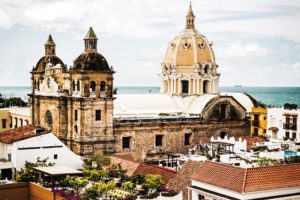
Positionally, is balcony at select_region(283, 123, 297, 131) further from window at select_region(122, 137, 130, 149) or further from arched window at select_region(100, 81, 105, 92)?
arched window at select_region(100, 81, 105, 92)

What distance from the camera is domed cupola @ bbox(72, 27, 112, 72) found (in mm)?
51438

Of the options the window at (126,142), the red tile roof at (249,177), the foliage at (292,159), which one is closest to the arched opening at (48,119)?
the window at (126,142)

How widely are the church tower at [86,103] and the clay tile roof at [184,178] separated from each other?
1645 cm

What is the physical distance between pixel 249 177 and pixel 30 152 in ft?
63.4

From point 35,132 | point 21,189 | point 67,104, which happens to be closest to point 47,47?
point 67,104

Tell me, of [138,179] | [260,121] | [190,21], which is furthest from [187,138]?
[138,179]

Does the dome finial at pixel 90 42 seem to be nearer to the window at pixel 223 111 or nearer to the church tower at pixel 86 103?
the church tower at pixel 86 103

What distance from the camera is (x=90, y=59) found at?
51.6 metres

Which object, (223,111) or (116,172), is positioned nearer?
(116,172)

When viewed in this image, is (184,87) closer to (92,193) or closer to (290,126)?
(290,126)

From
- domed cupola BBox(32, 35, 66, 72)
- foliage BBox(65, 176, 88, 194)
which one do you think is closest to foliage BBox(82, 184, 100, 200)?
foliage BBox(65, 176, 88, 194)

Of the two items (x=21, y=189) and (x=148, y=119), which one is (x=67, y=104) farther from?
(x=21, y=189)

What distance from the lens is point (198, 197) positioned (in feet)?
101

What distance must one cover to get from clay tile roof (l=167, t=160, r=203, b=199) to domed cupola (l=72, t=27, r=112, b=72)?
1783cm
